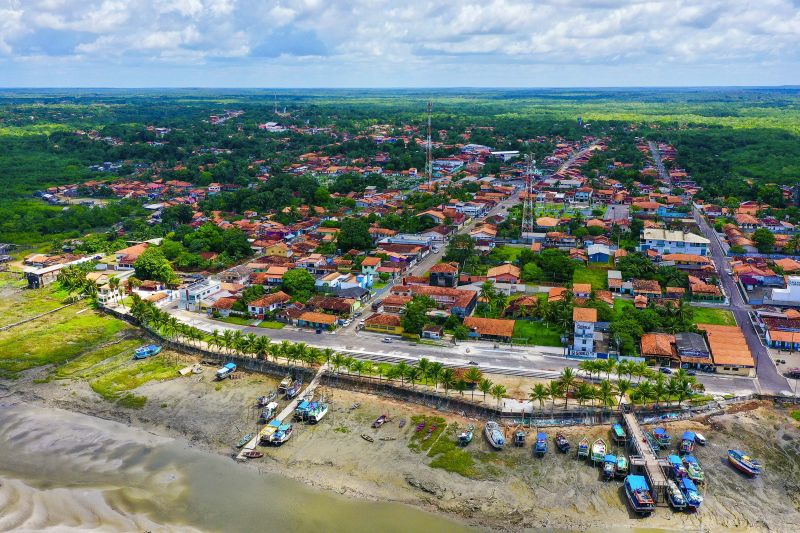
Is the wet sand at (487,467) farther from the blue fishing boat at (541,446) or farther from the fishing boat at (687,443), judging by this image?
the fishing boat at (687,443)

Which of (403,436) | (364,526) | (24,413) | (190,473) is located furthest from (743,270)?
(24,413)

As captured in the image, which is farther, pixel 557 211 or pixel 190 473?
pixel 557 211

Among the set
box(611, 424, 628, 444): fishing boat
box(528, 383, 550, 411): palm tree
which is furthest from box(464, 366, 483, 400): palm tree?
box(611, 424, 628, 444): fishing boat

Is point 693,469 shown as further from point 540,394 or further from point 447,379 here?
point 447,379

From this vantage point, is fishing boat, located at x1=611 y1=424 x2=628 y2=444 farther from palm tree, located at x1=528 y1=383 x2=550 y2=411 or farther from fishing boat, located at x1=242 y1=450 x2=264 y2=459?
fishing boat, located at x1=242 y1=450 x2=264 y2=459

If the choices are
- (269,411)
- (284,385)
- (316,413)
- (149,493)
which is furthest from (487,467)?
(149,493)

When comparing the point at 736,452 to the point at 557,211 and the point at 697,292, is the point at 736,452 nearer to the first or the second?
the point at 697,292
